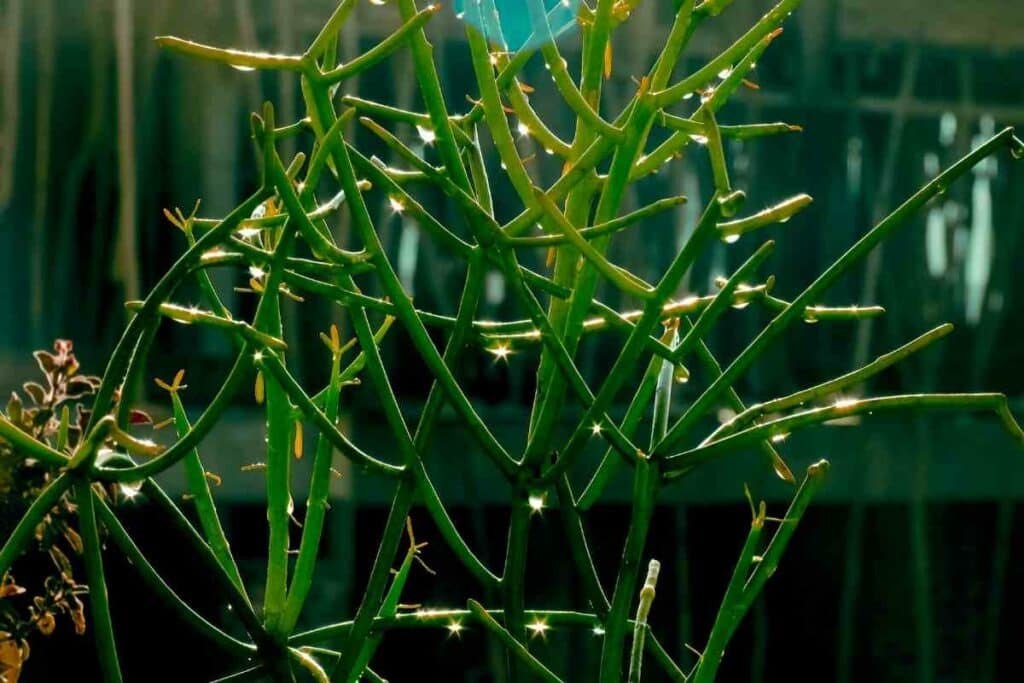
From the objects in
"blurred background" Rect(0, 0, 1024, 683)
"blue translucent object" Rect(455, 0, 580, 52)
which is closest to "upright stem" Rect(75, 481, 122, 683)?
"blue translucent object" Rect(455, 0, 580, 52)

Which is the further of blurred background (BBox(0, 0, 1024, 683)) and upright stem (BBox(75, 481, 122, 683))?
blurred background (BBox(0, 0, 1024, 683))

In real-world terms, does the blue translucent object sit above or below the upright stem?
above

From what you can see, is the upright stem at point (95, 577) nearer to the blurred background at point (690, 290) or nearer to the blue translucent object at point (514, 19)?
the blue translucent object at point (514, 19)

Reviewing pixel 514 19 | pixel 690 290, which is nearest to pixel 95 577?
pixel 514 19

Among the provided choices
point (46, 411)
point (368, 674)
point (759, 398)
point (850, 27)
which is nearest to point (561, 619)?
point (368, 674)

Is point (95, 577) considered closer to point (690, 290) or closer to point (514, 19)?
point (514, 19)

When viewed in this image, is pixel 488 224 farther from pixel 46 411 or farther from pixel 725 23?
pixel 725 23

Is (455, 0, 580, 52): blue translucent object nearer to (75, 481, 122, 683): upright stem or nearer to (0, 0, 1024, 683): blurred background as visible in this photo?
(75, 481, 122, 683): upright stem
